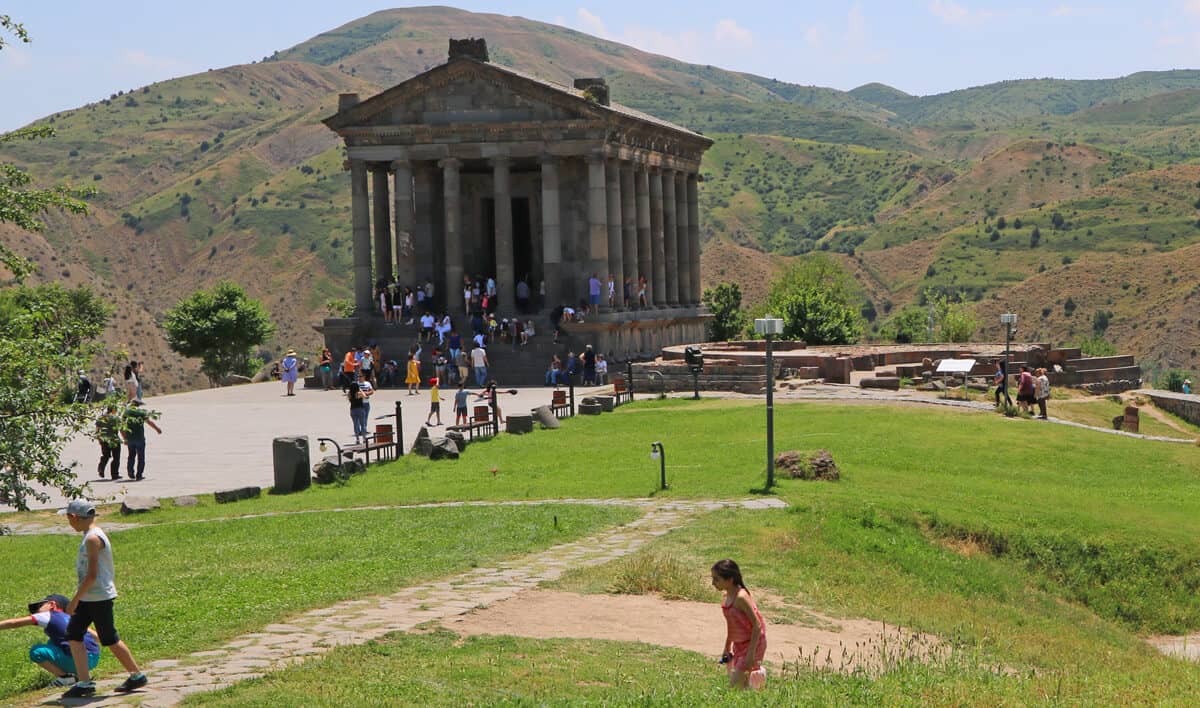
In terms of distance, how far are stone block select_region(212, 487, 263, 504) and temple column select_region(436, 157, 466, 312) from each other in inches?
1163

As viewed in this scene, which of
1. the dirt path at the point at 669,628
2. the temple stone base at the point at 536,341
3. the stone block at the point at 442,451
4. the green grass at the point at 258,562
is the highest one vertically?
the temple stone base at the point at 536,341

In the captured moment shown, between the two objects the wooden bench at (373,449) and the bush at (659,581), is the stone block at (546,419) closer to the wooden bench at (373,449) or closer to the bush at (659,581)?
the wooden bench at (373,449)

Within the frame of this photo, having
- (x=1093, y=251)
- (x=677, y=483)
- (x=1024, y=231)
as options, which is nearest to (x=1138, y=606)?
(x=677, y=483)

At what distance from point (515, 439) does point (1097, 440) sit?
44.8ft

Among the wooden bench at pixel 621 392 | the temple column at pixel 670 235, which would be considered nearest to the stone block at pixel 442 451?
the wooden bench at pixel 621 392

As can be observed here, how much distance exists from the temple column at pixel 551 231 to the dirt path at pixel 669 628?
39788mm

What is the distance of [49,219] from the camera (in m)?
164

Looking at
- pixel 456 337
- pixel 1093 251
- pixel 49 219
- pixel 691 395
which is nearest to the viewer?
pixel 691 395

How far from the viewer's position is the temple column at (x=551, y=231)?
186ft

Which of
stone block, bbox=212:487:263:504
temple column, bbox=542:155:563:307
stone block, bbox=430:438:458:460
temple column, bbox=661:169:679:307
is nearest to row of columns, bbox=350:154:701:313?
temple column, bbox=542:155:563:307

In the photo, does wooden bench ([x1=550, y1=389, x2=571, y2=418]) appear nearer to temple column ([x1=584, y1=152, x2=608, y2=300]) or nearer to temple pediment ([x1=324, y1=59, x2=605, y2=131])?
temple column ([x1=584, y1=152, x2=608, y2=300])

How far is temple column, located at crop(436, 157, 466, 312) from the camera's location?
5697 cm

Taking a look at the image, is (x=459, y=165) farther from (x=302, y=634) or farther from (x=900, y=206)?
(x=900, y=206)

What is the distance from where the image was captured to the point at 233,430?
3962 centimetres
